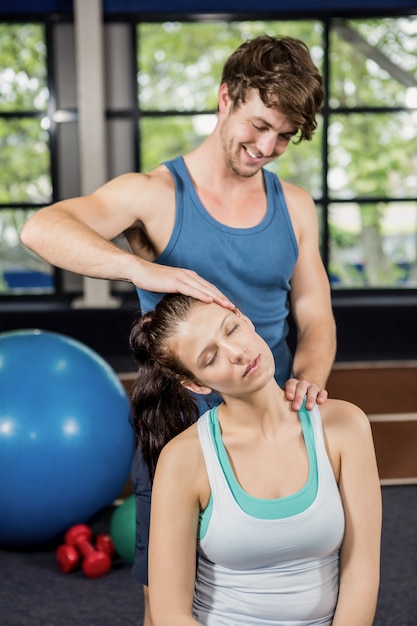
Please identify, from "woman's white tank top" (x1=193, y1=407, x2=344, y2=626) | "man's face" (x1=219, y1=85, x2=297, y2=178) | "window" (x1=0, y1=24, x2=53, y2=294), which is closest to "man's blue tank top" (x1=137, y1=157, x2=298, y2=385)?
"man's face" (x1=219, y1=85, x2=297, y2=178)

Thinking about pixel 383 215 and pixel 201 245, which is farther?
pixel 383 215

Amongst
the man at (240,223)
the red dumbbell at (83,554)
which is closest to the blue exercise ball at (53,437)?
the red dumbbell at (83,554)

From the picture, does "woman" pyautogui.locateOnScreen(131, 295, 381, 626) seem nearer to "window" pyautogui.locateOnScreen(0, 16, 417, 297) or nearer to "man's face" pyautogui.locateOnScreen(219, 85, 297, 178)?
"man's face" pyautogui.locateOnScreen(219, 85, 297, 178)

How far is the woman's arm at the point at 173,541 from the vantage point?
1.40 m

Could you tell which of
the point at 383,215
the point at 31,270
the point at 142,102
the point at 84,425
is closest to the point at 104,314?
the point at 31,270

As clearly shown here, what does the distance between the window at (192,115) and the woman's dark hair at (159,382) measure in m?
4.51

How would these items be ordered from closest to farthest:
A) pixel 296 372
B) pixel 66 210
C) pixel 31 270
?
pixel 66 210 → pixel 296 372 → pixel 31 270

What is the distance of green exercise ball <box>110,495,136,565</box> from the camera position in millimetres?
2961

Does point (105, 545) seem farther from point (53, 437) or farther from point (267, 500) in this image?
point (267, 500)

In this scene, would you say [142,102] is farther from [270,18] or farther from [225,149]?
[225,149]

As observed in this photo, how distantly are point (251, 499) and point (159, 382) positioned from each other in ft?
1.05

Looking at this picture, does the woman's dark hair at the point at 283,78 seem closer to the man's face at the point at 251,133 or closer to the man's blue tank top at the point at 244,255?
the man's face at the point at 251,133

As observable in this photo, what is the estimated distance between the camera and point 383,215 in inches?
246

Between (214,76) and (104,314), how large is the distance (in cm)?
186
